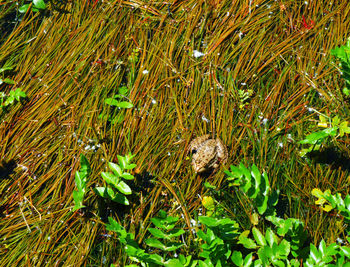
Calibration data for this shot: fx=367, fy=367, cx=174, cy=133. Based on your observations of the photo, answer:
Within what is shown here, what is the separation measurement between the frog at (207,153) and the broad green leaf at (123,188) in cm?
58

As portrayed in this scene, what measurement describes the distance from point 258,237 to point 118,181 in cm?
115

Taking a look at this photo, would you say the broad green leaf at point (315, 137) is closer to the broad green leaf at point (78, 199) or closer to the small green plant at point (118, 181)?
the small green plant at point (118, 181)

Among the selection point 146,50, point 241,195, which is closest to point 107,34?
point 146,50

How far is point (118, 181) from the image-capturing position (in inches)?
113

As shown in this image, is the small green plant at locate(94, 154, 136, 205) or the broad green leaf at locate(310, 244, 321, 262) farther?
the small green plant at locate(94, 154, 136, 205)

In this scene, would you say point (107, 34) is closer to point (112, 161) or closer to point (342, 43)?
point (112, 161)

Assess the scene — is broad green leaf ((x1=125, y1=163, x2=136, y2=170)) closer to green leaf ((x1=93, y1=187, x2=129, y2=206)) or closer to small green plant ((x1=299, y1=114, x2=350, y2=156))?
green leaf ((x1=93, y1=187, x2=129, y2=206))

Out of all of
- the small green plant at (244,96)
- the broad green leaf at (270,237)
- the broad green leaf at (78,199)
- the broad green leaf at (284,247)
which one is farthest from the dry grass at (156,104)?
the broad green leaf at (284,247)

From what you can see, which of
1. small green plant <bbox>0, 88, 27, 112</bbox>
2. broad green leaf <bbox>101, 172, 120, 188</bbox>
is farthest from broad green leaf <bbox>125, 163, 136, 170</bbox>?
small green plant <bbox>0, 88, 27, 112</bbox>

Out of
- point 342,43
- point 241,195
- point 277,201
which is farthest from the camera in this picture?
point 342,43

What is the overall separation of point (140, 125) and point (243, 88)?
0.96 m

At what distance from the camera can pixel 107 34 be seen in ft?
10.7

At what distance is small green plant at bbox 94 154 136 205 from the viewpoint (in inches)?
112

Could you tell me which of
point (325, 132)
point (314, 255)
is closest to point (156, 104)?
point (325, 132)
